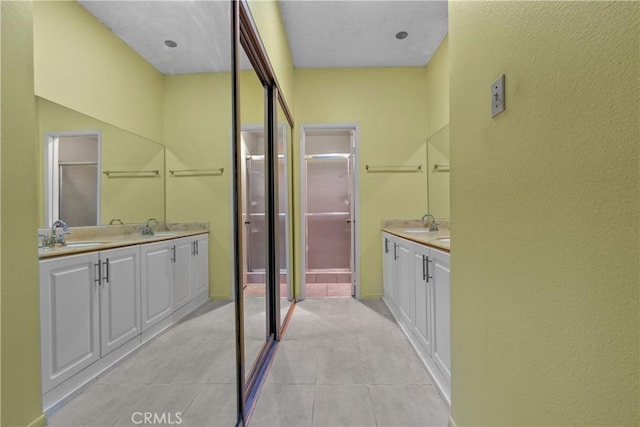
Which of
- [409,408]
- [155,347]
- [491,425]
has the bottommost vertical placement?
[409,408]

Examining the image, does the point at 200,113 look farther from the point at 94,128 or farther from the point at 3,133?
the point at 3,133

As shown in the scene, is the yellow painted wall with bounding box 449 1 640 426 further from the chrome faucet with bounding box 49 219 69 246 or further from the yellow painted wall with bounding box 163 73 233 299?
the chrome faucet with bounding box 49 219 69 246

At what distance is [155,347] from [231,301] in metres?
0.36

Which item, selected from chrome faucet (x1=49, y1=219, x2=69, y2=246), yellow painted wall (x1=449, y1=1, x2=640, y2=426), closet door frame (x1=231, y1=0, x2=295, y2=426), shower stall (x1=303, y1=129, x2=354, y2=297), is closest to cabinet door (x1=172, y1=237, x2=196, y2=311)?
closet door frame (x1=231, y1=0, x2=295, y2=426)

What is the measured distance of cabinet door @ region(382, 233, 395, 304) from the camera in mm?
2726

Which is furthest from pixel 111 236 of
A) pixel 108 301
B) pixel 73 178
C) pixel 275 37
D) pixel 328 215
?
pixel 328 215

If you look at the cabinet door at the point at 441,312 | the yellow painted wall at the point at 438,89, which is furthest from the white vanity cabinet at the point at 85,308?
the yellow painted wall at the point at 438,89

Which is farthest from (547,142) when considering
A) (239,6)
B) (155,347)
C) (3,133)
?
(239,6)

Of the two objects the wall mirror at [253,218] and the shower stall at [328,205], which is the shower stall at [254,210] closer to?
the wall mirror at [253,218]

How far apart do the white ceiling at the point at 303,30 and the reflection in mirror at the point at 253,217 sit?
391mm

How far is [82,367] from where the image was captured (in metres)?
0.69

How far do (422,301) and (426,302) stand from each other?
7cm

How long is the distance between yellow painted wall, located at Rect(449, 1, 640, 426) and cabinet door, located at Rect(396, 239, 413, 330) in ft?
3.49

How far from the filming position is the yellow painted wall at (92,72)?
0.57 meters
